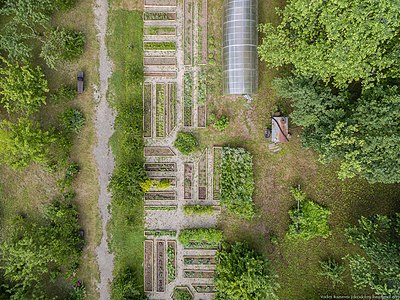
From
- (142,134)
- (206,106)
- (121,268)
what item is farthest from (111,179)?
(206,106)

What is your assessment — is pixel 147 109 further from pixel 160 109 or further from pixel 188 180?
pixel 188 180

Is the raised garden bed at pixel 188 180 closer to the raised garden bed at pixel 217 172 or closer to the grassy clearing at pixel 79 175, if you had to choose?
the raised garden bed at pixel 217 172

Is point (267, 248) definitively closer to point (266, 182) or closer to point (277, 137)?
point (266, 182)

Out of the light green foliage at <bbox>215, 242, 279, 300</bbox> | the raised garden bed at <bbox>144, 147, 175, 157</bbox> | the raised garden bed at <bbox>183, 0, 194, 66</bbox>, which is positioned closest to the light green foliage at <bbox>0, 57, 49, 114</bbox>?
the raised garden bed at <bbox>144, 147, 175, 157</bbox>

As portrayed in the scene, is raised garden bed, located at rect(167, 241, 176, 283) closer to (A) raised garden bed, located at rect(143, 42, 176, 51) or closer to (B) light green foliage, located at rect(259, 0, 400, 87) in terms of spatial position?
(A) raised garden bed, located at rect(143, 42, 176, 51)

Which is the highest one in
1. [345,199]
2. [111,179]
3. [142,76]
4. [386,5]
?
[386,5]
